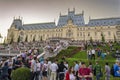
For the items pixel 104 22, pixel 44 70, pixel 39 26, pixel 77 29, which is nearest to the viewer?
pixel 44 70

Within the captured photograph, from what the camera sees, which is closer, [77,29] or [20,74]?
[20,74]

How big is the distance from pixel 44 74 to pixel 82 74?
3.13 metres

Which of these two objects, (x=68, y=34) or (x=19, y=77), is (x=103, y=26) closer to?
(x=68, y=34)

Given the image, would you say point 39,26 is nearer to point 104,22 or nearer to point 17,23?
point 17,23

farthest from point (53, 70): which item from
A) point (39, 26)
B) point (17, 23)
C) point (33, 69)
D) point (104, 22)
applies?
point (17, 23)

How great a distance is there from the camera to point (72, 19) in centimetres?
7862

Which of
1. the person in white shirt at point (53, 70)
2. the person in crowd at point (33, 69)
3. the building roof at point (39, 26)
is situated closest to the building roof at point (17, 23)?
the building roof at point (39, 26)

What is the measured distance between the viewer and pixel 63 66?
10.7 metres

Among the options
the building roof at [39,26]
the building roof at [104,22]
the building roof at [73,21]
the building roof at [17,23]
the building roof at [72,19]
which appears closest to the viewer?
the building roof at [104,22]

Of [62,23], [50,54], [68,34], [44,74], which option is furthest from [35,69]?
[62,23]

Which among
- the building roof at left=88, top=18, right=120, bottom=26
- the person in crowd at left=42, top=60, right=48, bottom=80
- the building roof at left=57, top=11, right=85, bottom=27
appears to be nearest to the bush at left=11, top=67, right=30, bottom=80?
the person in crowd at left=42, top=60, right=48, bottom=80

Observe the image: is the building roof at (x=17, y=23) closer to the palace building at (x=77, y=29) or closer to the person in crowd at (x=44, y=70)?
the palace building at (x=77, y=29)

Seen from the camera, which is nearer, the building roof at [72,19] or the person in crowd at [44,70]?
the person in crowd at [44,70]

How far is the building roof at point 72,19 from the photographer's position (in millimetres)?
78675
